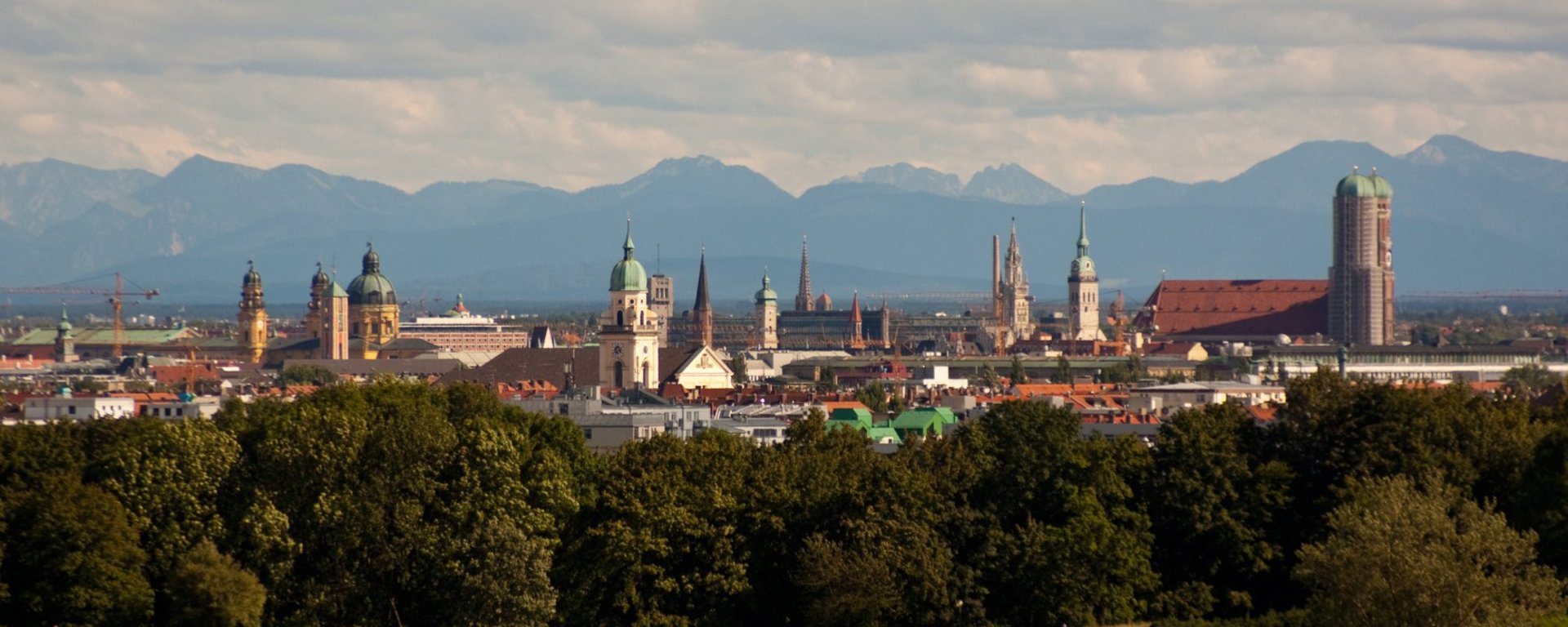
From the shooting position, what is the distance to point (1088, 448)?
2076 inches

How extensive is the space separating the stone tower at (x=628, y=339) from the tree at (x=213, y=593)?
277 feet

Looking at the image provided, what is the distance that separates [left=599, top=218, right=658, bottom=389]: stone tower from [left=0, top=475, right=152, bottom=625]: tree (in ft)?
275

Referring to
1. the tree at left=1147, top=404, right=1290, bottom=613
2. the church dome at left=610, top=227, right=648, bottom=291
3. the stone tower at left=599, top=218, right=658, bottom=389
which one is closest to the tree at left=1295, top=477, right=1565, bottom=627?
the tree at left=1147, top=404, right=1290, bottom=613

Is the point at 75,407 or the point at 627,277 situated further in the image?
the point at 627,277

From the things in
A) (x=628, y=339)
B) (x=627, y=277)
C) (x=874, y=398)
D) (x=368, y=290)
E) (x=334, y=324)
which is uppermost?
(x=627, y=277)

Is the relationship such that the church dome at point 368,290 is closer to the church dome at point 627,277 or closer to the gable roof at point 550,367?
the gable roof at point 550,367

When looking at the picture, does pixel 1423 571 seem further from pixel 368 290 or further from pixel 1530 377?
pixel 368 290

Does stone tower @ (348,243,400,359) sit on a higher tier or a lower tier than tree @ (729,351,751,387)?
higher

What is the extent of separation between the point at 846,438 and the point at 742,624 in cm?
982

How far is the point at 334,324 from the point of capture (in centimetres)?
18925

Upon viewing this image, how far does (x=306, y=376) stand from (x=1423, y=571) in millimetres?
116057

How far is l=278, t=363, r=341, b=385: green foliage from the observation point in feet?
481

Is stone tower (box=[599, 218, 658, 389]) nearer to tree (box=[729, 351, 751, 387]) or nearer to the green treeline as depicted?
tree (box=[729, 351, 751, 387])

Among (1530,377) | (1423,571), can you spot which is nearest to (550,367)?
(1530,377)
